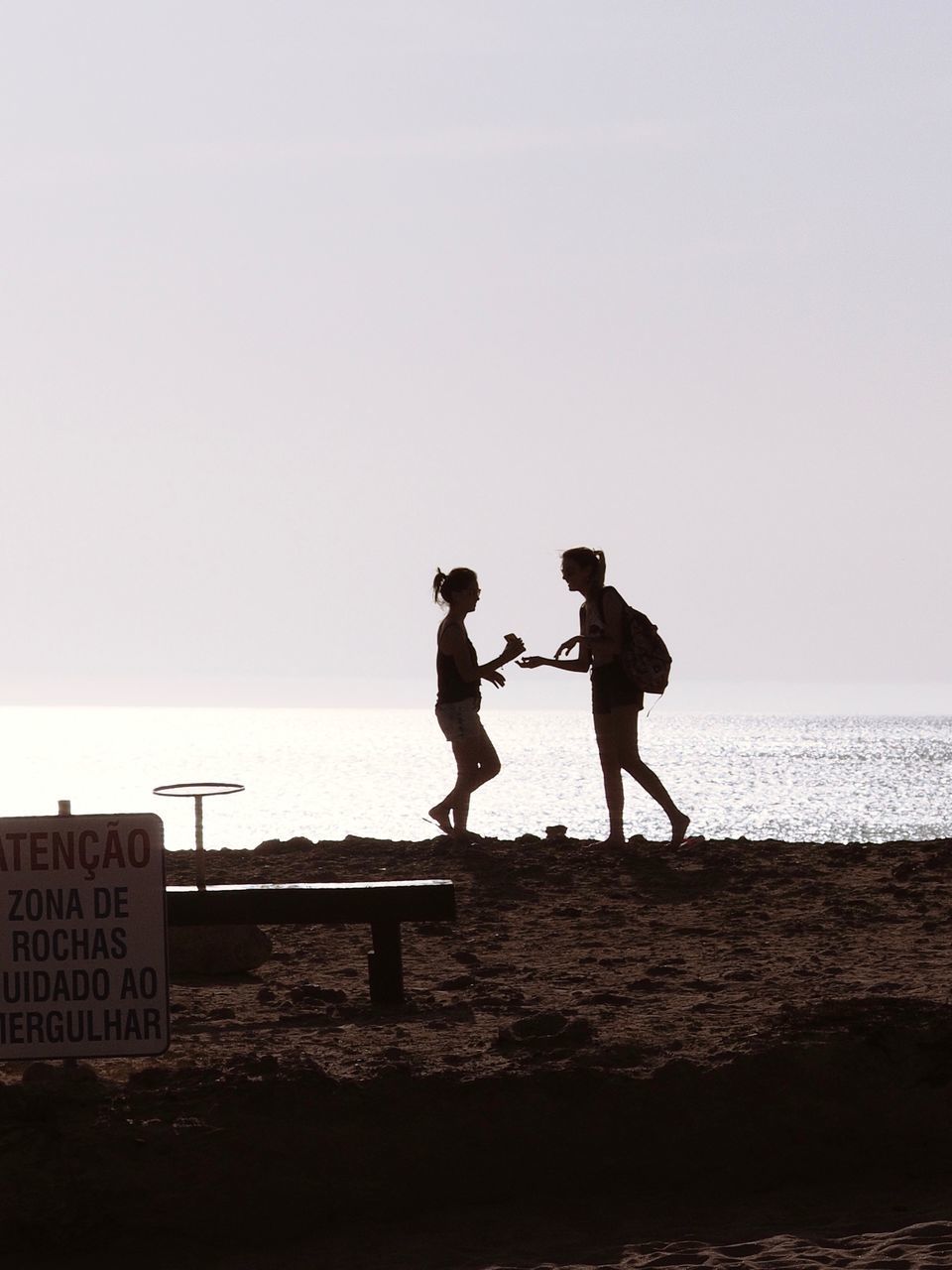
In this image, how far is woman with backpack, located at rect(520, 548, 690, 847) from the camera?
11953 mm

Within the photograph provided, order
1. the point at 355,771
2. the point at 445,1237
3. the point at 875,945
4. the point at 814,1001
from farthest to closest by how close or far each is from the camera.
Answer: the point at 355,771
the point at 875,945
the point at 814,1001
the point at 445,1237

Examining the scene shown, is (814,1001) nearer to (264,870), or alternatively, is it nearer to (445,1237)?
(445,1237)

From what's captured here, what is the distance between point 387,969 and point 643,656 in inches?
168

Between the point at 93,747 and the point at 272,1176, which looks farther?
the point at 93,747

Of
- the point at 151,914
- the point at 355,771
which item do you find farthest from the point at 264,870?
the point at 355,771

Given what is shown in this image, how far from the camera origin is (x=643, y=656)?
39.1ft

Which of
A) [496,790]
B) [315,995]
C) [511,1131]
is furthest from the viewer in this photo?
[496,790]

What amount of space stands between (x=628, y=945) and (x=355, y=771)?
117241 millimetres

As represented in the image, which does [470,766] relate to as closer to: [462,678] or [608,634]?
[462,678]

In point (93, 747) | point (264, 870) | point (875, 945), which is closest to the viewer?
point (875, 945)

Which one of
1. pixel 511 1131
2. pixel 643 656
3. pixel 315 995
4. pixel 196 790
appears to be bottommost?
pixel 511 1131

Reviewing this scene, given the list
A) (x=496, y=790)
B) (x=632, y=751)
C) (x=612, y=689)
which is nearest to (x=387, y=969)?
(x=632, y=751)

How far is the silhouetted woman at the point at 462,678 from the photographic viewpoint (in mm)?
12195

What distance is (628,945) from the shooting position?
367 inches
